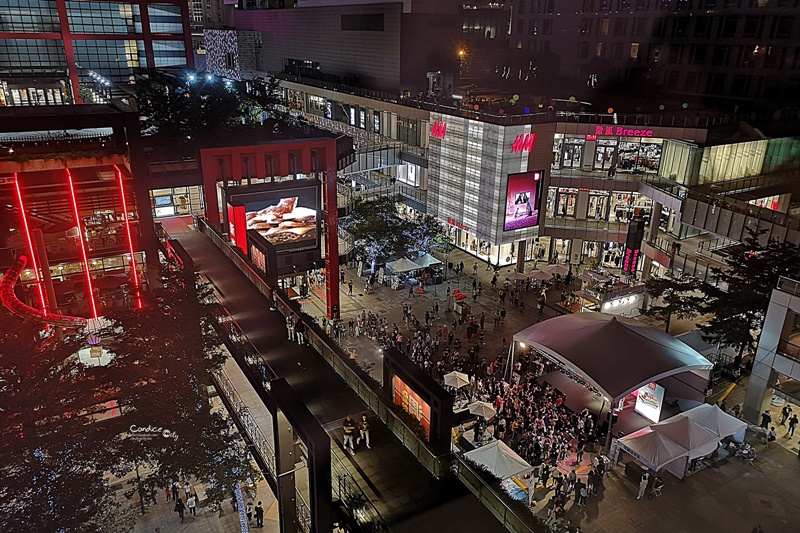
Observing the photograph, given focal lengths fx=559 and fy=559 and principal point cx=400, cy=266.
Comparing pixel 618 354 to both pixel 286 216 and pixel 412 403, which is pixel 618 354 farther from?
pixel 286 216

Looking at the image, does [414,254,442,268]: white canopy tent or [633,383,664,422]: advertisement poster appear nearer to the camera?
[633,383,664,422]: advertisement poster

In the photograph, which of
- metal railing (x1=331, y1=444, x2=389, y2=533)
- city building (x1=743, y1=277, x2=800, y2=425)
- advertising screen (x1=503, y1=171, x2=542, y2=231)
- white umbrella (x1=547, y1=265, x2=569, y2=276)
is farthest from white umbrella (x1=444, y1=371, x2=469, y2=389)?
advertising screen (x1=503, y1=171, x2=542, y2=231)

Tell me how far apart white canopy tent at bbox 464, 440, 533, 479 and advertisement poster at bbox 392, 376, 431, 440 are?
4.82 metres

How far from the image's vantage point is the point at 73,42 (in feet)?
179

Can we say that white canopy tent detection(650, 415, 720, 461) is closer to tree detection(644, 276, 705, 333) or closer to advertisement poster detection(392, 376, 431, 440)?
tree detection(644, 276, 705, 333)

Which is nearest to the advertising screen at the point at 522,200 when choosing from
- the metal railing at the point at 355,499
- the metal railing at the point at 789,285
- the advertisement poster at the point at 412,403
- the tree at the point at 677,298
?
the tree at the point at 677,298

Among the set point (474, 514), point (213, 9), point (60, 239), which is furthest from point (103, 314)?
point (213, 9)

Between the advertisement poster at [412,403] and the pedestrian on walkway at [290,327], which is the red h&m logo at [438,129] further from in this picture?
the advertisement poster at [412,403]

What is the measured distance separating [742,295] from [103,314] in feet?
89.1

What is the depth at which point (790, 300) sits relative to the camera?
2103cm

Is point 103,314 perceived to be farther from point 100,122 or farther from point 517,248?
point 517,248

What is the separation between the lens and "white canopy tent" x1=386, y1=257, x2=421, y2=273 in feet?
117

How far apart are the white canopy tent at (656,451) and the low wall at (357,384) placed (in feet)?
31.0

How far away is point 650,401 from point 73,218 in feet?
87.9
